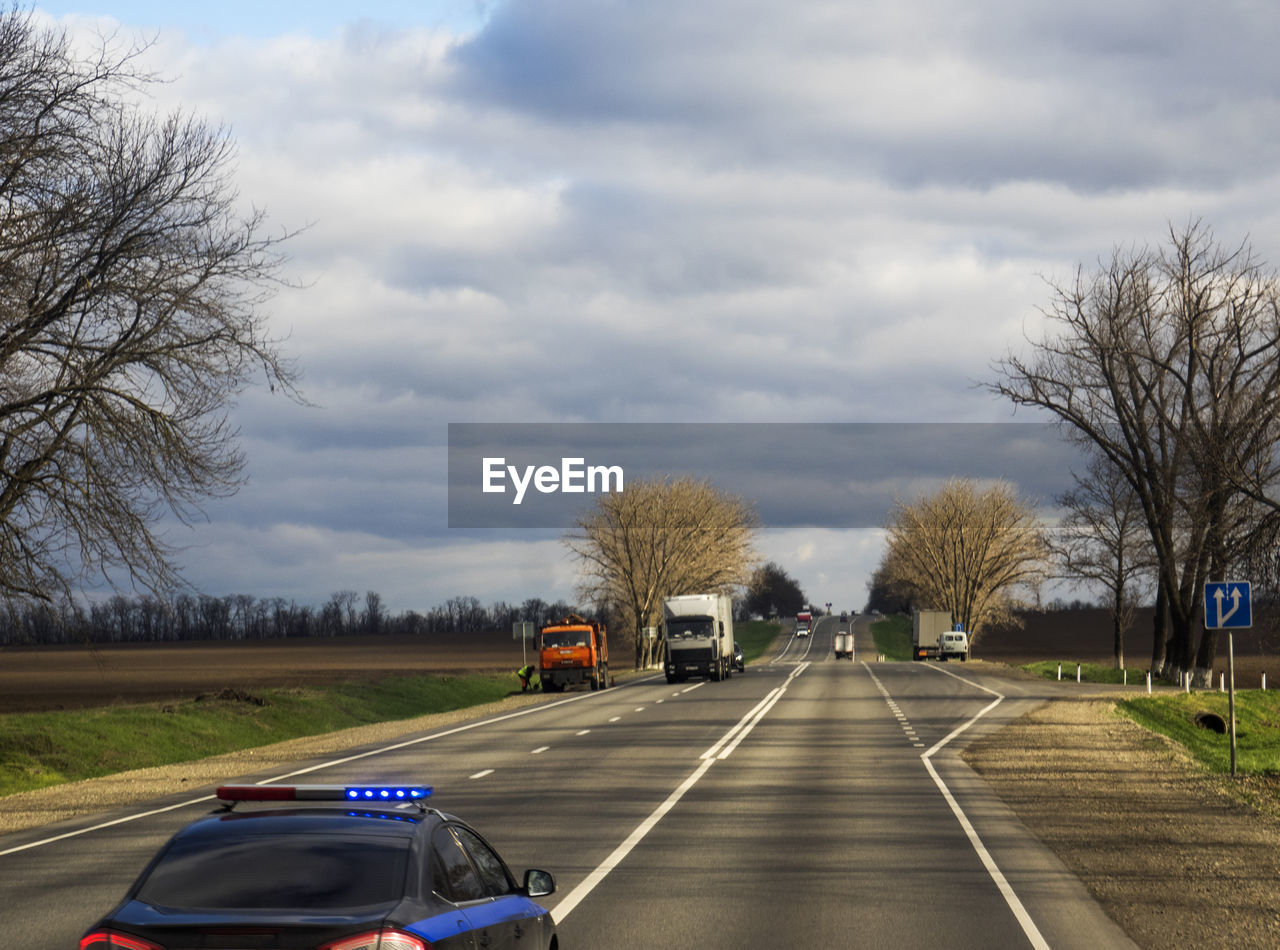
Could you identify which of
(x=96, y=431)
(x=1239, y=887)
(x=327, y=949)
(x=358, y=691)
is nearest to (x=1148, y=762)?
(x=1239, y=887)

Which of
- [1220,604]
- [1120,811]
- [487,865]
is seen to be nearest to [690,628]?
[1220,604]

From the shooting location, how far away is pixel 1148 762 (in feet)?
82.4

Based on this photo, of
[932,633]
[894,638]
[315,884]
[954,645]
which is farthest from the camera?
[894,638]

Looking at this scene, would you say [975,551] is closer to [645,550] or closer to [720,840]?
[645,550]

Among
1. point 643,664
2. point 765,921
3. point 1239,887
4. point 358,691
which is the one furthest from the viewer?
point 643,664

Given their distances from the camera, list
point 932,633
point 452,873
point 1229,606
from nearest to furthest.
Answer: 1. point 452,873
2. point 1229,606
3. point 932,633

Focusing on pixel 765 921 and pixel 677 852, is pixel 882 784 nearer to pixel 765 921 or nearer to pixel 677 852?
pixel 677 852

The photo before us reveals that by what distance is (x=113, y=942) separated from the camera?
4.94 meters

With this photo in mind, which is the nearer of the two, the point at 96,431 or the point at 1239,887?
the point at 1239,887

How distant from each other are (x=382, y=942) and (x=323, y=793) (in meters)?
1.30

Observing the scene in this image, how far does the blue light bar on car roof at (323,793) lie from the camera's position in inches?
238

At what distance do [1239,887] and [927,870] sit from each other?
2.75m

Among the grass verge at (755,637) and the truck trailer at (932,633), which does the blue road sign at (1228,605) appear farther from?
the grass verge at (755,637)

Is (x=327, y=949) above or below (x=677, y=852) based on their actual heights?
above
